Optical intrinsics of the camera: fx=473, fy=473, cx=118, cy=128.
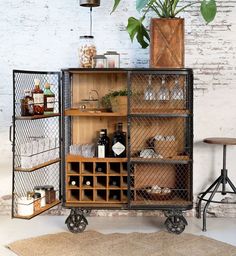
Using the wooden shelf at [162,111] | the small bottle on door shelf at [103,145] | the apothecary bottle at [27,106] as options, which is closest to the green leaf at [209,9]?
the wooden shelf at [162,111]

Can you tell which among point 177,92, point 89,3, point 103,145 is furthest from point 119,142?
point 89,3

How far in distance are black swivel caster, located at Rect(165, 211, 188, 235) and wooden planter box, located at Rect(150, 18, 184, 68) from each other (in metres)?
1.27

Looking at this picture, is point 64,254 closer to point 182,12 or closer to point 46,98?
point 46,98

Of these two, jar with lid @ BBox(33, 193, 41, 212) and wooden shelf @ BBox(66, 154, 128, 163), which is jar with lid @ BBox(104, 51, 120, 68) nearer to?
wooden shelf @ BBox(66, 154, 128, 163)

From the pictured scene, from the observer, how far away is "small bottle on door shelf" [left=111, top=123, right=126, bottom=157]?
13.4 feet

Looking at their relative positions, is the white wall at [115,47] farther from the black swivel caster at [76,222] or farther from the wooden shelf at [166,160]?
the black swivel caster at [76,222]

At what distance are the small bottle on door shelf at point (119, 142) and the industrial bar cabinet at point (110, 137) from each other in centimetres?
6

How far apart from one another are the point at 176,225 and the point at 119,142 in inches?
33.9

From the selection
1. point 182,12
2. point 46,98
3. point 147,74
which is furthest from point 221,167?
point 46,98

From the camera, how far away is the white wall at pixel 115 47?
4473 millimetres

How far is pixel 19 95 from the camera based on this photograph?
436 centimetres

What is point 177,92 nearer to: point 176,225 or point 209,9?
point 209,9

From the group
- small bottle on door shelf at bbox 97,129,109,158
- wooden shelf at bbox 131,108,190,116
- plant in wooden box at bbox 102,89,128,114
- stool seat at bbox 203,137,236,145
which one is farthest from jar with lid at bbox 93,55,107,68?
stool seat at bbox 203,137,236,145

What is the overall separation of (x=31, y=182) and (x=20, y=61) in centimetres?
117
